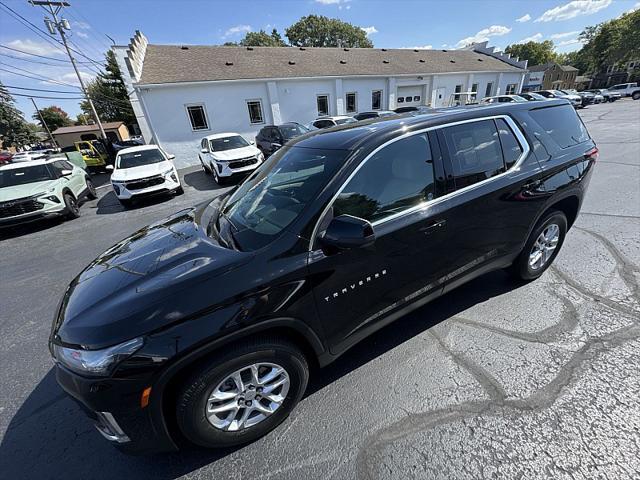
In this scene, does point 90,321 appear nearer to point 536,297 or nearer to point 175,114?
point 536,297

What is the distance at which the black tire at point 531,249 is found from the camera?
2.93 m

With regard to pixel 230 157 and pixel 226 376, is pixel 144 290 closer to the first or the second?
pixel 226 376

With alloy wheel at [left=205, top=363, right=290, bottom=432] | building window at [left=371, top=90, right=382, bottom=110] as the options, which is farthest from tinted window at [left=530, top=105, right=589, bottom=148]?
building window at [left=371, top=90, right=382, bottom=110]

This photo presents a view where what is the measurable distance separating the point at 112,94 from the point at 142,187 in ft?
163

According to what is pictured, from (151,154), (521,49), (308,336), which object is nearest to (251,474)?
(308,336)

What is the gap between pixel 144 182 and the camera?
305 inches

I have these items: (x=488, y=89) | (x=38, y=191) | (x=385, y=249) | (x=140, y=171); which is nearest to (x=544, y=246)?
(x=385, y=249)

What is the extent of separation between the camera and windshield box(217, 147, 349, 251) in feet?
6.33

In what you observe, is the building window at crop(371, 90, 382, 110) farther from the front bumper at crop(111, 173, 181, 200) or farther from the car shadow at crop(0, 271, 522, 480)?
the car shadow at crop(0, 271, 522, 480)

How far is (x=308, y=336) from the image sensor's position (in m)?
1.85

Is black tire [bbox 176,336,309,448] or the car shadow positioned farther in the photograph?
the car shadow

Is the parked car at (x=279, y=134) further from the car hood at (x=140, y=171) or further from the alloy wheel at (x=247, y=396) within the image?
the alloy wheel at (x=247, y=396)

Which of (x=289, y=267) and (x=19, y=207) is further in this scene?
(x=19, y=207)

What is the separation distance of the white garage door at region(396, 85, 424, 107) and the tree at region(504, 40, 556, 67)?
77.3 m
